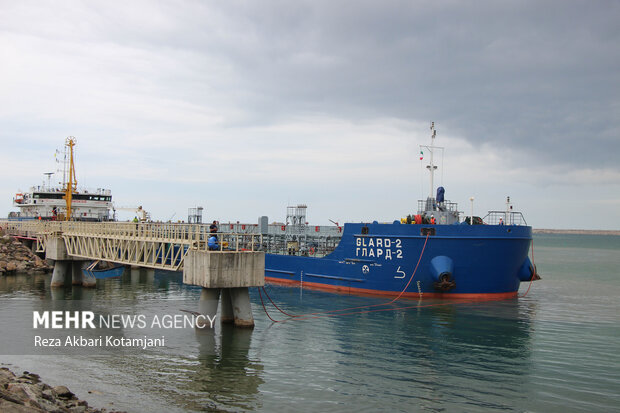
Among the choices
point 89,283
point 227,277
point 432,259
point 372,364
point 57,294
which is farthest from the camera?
point 89,283

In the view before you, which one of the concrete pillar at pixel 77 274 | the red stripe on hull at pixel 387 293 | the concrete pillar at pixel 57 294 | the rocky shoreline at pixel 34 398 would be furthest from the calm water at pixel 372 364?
the concrete pillar at pixel 77 274

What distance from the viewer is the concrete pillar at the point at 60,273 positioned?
32625mm

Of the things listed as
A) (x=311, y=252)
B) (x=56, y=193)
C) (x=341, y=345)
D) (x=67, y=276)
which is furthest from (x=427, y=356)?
(x=56, y=193)

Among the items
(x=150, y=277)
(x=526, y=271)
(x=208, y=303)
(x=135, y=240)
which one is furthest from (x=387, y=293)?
(x=150, y=277)

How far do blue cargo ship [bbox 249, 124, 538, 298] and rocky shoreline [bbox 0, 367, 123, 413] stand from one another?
2017 centimetres

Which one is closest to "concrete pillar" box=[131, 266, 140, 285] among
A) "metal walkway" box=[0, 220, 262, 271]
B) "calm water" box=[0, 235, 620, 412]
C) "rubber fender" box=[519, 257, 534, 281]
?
"metal walkway" box=[0, 220, 262, 271]

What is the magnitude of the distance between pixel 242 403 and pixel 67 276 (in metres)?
25.6

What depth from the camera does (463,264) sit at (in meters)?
27.3

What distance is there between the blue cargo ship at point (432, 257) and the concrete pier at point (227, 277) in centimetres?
1116

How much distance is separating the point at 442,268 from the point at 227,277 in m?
13.4

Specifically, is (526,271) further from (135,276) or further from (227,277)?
(135,276)

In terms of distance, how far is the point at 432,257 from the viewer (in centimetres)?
2755

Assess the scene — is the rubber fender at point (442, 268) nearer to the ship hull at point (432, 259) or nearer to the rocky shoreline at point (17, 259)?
the ship hull at point (432, 259)

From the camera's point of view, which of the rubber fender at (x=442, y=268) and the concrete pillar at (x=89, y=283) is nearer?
the rubber fender at (x=442, y=268)
